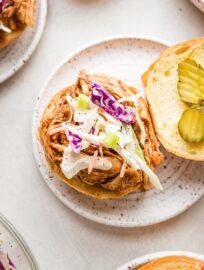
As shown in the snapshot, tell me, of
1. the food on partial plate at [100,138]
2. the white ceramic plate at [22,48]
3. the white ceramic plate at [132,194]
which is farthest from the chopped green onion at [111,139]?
the white ceramic plate at [22,48]

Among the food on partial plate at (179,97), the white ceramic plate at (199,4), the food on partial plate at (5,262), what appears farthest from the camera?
the white ceramic plate at (199,4)

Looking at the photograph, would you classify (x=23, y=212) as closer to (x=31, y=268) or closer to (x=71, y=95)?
(x=31, y=268)

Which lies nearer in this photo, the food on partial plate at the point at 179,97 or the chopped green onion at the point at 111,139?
the chopped green onion at the point at 111,139

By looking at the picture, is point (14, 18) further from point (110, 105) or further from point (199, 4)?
point (199, 4)

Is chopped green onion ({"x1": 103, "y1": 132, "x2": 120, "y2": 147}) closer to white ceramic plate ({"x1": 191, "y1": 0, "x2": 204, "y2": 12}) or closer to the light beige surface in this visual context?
the light beige surface

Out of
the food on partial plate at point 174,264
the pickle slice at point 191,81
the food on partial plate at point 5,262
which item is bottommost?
the food on partial plate at point 174,264

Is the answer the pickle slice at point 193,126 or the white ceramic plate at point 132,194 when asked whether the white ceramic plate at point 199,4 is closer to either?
the white ceramic plate at point 132,194
